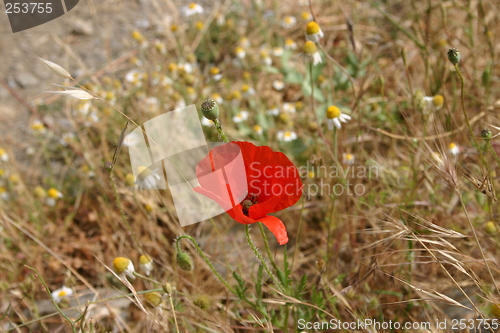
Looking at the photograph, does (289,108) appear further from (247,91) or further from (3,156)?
(3,156)

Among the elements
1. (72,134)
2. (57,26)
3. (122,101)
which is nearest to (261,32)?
(122,101)

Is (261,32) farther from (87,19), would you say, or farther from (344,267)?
(344,267)

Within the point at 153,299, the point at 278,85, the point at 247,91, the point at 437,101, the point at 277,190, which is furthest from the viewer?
the point at 278,85

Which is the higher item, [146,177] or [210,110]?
[210,110]

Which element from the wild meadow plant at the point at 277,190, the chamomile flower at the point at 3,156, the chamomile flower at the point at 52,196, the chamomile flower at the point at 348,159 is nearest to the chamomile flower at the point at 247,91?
the wild meadow plant at the point at 277,190

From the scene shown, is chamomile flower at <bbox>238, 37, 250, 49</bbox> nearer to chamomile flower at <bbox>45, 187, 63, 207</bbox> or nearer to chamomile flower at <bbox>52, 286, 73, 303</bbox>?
chamomile flower at <bbox>45, 187, 63, 207</bbox>

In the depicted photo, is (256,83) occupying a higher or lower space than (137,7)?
lower

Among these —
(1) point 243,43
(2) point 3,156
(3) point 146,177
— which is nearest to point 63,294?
(3) point 146,177
